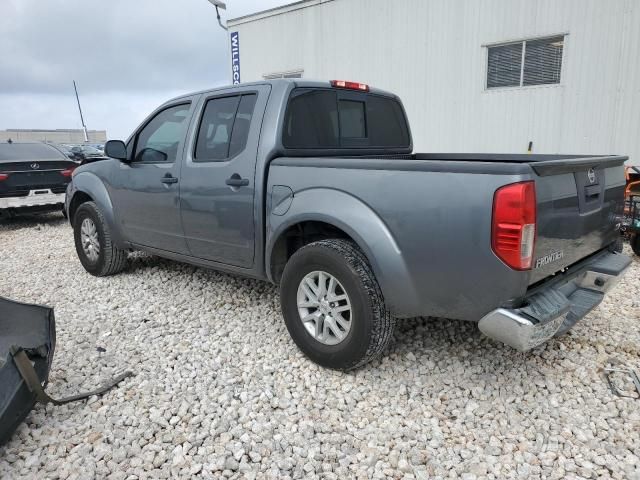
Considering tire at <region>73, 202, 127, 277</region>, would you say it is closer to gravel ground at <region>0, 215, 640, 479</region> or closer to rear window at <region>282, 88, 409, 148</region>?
gravel ground at <region>0, 215, 640, 479</region>

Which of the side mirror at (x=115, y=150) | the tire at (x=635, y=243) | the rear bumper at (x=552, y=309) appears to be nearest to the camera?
the rear bumper at (x=552, y=309)

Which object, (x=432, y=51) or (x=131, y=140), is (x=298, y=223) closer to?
(x=131, y=140)

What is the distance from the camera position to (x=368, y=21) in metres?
10.1

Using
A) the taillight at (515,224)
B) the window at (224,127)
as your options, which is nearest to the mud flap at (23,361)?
the window at (224,127)

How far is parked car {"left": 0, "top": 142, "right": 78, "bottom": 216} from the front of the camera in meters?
8.13

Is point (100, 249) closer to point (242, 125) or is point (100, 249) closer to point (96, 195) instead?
point (96, 195)

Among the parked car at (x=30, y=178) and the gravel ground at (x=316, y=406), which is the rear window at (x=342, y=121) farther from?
the parked car at (x=30, y=178)

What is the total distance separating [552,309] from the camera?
240 cm

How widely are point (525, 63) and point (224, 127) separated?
676cm

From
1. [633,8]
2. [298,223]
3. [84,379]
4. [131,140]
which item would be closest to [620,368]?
[298,223]

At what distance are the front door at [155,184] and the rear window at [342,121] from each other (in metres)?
1.13

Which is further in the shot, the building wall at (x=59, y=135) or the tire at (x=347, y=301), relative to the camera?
the building wall at (x=59, y=135)

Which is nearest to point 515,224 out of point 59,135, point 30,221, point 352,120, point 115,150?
point 352,120

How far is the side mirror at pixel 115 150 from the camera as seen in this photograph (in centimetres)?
436
